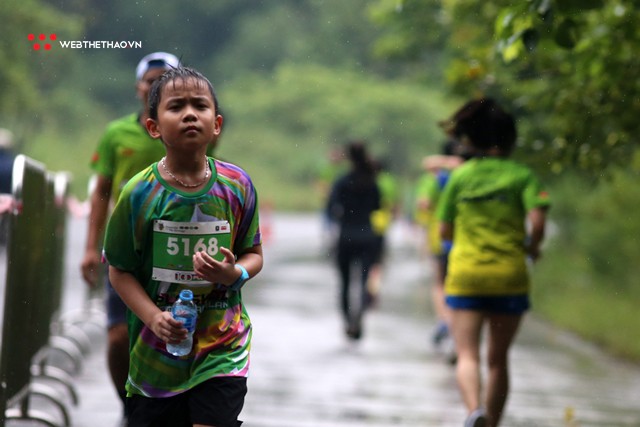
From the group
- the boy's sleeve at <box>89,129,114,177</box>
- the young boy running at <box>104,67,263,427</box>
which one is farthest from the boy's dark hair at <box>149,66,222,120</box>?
the boy's sleeve at <box>89,129,114,177</box>

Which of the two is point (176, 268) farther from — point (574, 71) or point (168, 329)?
point (574, 71)

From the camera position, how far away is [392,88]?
6144 centimetres

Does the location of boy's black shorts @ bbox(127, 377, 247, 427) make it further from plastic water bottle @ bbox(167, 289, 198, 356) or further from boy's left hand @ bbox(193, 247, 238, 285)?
boy's left hand @ bbox(193, 247, 238, 285)

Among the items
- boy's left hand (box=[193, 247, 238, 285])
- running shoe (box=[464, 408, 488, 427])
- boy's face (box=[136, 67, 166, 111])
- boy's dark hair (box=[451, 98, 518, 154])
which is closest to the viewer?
boy's left hand (box=[193, 247, 238, 285])

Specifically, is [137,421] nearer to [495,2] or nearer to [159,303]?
[159,303]

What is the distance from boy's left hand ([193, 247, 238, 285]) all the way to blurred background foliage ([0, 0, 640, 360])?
2505mm

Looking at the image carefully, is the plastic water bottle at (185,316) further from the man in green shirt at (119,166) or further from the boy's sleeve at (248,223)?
the man in green shirt at (119,166)

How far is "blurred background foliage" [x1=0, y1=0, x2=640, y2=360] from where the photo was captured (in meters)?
8.16

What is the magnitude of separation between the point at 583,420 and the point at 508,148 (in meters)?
2.54

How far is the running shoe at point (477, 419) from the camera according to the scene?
659 centimetres

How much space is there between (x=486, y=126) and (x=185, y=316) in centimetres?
332

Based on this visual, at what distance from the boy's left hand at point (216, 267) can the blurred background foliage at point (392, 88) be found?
98.6 inches

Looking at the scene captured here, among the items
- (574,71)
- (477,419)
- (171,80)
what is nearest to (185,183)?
(171,80)

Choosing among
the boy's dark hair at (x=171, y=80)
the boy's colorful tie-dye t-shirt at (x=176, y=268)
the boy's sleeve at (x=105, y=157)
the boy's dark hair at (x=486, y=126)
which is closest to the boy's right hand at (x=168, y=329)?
the boy's colorful tie-dye t-shirt at (x=176, y=268)
